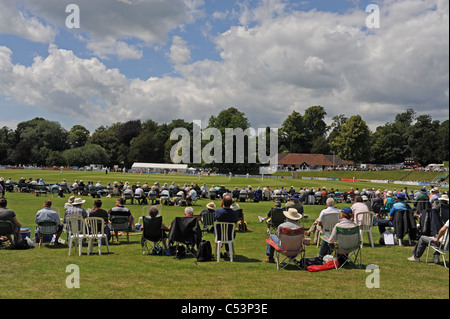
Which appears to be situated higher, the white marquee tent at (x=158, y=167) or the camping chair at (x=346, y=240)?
the white marquee tent at (x=158, y=167)

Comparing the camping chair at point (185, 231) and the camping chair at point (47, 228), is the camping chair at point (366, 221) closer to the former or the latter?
the camping chair at point (185, 231)

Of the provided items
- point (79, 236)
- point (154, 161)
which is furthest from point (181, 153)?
point (79, 236)

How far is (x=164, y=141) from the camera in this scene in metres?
114

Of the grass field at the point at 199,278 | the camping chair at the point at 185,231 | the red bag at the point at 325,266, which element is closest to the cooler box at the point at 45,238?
the grass field at the point at 199,278

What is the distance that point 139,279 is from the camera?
7.07 m

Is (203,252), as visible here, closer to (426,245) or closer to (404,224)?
(426,245)

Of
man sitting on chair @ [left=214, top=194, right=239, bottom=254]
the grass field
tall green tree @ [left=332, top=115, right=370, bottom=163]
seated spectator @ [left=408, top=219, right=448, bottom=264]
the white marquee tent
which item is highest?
tall green tree @ [left=332, top=115, right=370, bottom=163]

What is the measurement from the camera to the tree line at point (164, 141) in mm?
84625

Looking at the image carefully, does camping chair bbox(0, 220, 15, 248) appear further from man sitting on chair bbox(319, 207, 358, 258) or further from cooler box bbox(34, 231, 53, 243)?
man sitting on chair bbox(319, 207, 358, 258)

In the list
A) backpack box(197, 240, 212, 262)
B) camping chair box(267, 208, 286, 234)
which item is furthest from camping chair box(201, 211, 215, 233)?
backpack box(197, 240, 212, 262)

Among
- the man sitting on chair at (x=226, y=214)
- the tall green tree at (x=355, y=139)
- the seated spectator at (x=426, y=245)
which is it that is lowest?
the seated spectator at (x=426, y=245)

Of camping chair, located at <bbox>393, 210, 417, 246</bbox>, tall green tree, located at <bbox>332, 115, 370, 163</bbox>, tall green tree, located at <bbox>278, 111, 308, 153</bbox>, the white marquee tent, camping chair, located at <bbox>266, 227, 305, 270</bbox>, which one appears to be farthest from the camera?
tall green tree, located at <bbox>278, 111, 308, 153</bbox>

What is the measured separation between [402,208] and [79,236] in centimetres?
905

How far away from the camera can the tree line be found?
3332 inches
